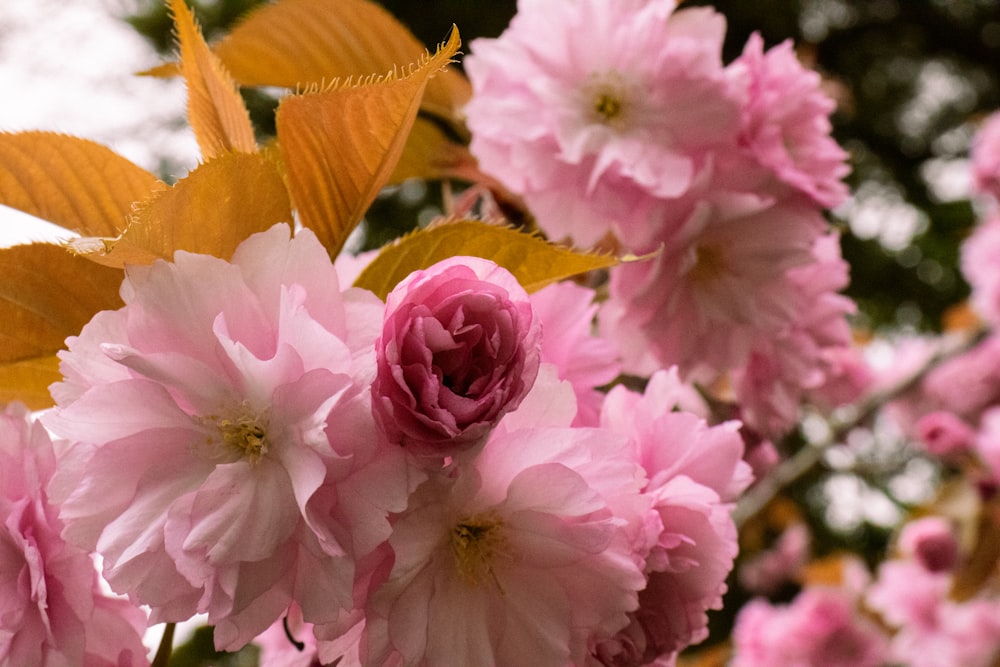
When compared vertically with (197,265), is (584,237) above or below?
below

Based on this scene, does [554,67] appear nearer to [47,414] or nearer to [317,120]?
[317,120]

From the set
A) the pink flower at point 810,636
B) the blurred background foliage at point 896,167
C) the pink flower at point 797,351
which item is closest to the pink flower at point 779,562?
the blurred background foliage at point 896,167

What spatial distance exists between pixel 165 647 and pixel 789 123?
1.49 feet

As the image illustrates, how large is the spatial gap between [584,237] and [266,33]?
25 centimetres

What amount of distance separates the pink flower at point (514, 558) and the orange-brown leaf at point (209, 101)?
173 millimetres

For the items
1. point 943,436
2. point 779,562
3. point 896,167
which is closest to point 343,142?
point 943,436

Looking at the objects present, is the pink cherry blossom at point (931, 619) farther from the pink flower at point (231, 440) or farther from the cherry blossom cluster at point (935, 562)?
the pink flower at point (231, 440)

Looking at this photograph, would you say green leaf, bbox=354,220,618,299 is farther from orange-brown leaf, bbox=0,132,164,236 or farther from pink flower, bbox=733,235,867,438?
pink flower, bbox=733,235,867,438

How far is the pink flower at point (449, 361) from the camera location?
29 centimetres

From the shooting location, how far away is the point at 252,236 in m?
0.32

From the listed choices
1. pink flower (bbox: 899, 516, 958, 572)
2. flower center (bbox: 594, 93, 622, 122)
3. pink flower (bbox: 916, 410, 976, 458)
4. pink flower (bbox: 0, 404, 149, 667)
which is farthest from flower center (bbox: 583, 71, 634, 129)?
pink flower (bbox: 899, 516, 958, 572)

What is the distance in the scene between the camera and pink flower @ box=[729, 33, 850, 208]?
554 mm

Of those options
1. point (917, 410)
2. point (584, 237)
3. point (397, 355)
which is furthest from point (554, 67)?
point (917, 410)

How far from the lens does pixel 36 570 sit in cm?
33
